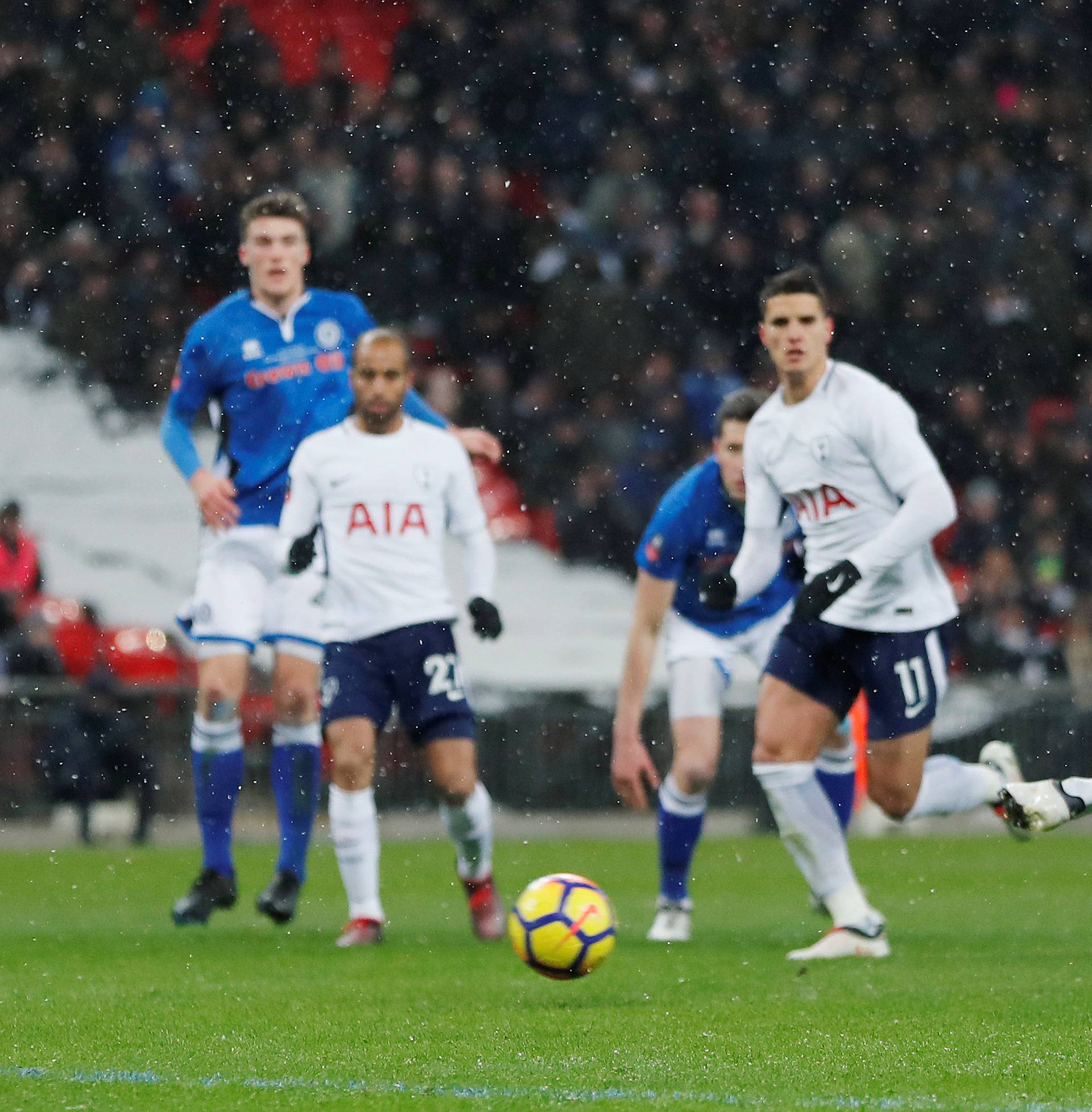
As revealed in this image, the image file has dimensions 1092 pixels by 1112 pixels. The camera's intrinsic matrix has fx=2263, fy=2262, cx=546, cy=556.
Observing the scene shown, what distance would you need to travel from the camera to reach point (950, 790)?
23.5 feet

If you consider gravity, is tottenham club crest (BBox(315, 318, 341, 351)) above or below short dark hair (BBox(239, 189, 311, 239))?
Answer: below

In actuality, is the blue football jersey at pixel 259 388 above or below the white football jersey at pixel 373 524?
above

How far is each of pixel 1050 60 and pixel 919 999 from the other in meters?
13.2

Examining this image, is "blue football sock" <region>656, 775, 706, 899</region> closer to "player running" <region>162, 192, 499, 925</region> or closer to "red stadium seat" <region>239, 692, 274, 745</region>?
"player running" <region>162, 192, 499, 925</region>

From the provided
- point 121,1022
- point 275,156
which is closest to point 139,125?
point 275,156

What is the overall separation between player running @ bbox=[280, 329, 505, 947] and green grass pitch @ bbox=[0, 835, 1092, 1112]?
371mm

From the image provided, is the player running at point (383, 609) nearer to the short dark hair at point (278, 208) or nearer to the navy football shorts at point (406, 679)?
the navy football shorts at point (406, 679)

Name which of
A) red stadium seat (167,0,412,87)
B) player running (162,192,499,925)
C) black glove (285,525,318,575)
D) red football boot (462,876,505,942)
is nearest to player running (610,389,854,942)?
red football boot (462,876,505,942)

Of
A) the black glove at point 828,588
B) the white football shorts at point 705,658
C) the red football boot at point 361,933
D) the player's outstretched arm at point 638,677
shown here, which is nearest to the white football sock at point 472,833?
the red football boot at point 361,933

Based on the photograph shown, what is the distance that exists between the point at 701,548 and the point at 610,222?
799 centimetres

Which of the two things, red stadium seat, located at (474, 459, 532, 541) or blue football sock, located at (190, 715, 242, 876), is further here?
red stadium seat, located at (474, 459, 532, 541)

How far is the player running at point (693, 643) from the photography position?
788 centimetres

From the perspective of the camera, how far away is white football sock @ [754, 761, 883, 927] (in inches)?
268

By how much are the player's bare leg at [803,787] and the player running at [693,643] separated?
3.06 feet
